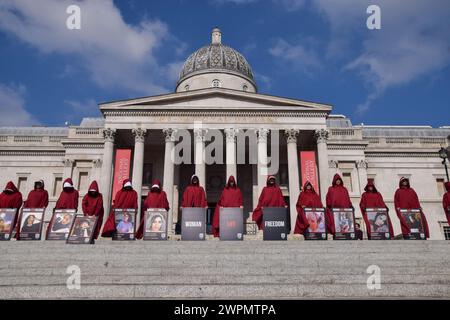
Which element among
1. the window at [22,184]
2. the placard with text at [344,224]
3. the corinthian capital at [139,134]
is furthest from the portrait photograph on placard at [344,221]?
the window at [22,184]

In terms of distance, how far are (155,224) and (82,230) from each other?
2430 mm

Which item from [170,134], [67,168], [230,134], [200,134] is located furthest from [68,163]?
[230,134]

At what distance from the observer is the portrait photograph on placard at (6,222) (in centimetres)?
1388

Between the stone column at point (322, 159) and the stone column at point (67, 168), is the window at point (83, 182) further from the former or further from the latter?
the stone column at point (322, 159)

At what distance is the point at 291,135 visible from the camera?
3134cm

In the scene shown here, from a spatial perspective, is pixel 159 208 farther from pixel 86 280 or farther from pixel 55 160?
pixel 55 160

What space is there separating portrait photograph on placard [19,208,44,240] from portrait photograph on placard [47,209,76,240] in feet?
1.95

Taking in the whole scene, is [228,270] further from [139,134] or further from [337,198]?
[139,134]

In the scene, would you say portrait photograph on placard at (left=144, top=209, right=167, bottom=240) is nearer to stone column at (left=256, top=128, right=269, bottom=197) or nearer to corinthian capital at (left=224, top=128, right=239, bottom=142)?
stone column at (left=256, top=128, right=269, bottom=197)

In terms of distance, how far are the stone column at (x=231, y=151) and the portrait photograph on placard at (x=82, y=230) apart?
17010 millimetres

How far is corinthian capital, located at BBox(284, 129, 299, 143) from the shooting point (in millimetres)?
31188

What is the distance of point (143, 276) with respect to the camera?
27.9 feet

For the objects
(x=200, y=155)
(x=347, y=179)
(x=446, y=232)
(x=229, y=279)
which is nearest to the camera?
(x=229, y=279)
